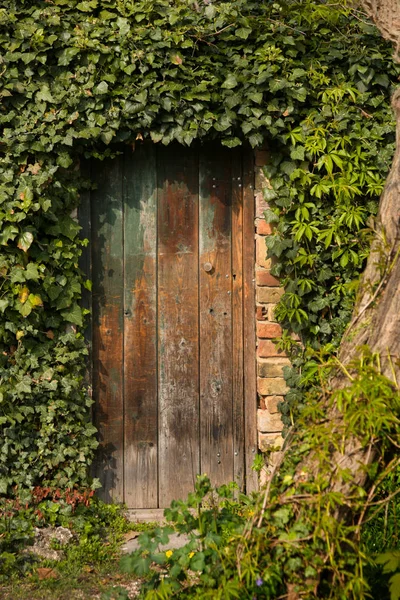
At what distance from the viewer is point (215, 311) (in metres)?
4.43

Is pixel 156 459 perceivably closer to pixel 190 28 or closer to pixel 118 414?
pixel 118 414

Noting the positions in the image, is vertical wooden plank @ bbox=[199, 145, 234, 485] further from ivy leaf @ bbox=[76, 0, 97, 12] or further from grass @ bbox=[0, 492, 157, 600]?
ivy leaf @ bbox=[76, 0, 97, 12]

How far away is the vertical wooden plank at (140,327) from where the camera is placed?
14.4 ft

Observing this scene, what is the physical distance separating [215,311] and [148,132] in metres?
1.16

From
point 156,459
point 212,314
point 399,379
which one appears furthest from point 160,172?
point 399,379

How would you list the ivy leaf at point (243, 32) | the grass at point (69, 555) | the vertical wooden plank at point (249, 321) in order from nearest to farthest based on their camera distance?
the grass at point (69, 555), the ivy leaf at point (243, 32), the vertical wooden plank at point (249, 321)

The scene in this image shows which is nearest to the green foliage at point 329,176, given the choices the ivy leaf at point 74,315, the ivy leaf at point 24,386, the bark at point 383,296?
the ivy leaf at point 74,315

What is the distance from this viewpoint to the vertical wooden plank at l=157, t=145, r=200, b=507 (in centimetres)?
441

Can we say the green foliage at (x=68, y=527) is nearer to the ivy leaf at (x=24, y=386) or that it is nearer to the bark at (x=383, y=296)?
the ivy leaf at (x=24, y=386)

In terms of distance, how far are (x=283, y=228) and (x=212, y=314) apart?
70 centimetres

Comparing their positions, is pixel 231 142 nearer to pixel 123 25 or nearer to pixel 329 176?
pixel 329 176

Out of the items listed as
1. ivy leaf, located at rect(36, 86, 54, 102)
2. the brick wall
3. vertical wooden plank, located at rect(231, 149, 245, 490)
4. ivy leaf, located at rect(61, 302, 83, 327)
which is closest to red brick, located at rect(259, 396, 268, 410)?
the brick wall

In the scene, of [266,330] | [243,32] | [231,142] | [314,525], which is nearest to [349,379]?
[314,525]

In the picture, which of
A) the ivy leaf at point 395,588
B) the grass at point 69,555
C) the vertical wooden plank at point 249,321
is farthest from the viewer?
the vertical wooden plank at point 249,321
